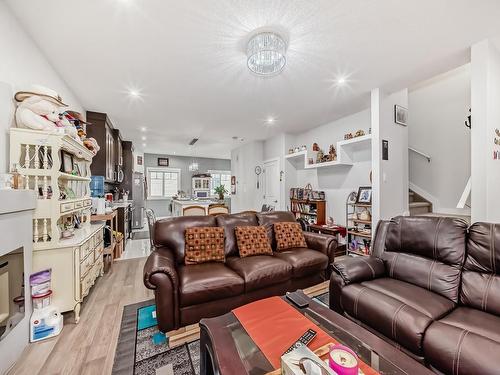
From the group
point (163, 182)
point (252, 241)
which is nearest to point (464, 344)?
point (252, 241)

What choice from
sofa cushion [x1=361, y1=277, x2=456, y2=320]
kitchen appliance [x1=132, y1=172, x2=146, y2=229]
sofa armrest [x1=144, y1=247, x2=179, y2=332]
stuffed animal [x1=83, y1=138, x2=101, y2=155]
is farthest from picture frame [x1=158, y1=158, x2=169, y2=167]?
sofa cushion [x1=361, y1=277, x2=456, y2=320]

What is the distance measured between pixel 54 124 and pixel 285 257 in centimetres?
277

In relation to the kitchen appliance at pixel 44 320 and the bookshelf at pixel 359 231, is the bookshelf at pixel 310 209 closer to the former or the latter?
the bookshelf at pixel 359 231

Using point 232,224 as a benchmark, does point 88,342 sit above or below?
below

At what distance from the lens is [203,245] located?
2459 millimetres

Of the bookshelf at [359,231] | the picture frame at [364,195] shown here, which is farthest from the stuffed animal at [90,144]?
the picture frame at [364,195]

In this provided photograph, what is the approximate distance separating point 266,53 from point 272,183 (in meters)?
4.39

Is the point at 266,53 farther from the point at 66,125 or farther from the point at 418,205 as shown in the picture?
the point at 418,205

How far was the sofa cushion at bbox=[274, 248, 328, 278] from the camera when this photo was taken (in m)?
2.47

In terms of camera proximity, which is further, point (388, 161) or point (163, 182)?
point (163, 182)

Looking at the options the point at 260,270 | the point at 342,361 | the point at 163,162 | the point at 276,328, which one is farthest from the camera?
the point at 163,162

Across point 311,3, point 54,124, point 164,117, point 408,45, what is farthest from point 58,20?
point 408,45

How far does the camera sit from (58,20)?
1995mm

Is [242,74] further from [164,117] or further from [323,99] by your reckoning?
[164,117]
